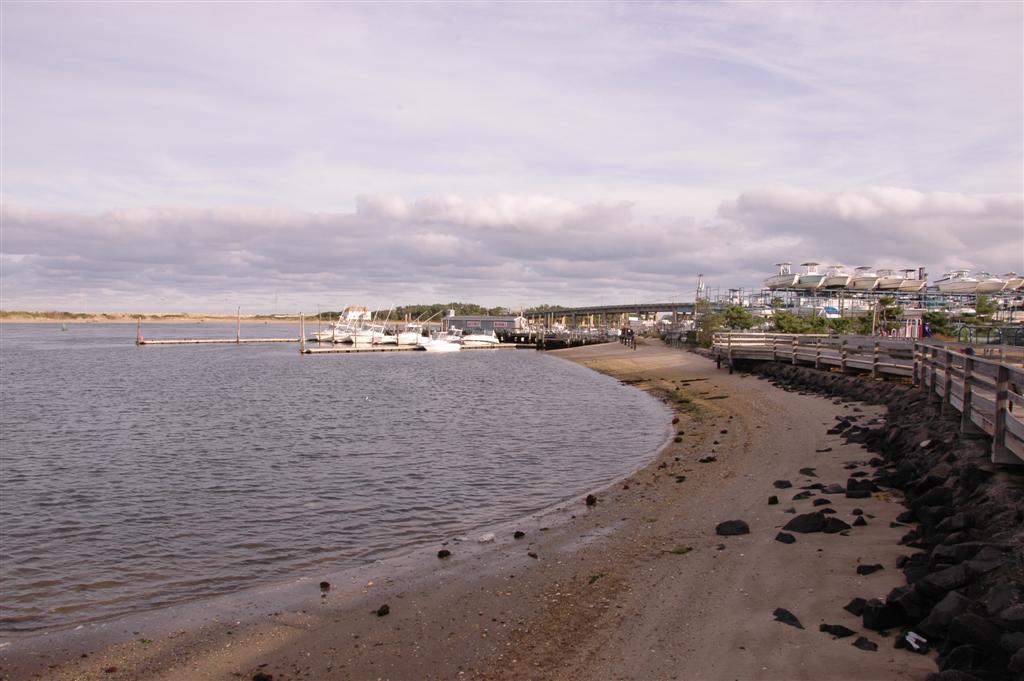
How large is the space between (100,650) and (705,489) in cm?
1164

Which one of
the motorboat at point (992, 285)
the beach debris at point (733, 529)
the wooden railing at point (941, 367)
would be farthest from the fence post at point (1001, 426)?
the motorboat at point (992, 285)

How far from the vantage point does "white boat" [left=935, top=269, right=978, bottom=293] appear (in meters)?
71.7

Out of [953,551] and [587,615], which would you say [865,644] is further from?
[587,615]

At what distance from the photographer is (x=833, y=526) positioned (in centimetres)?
1118

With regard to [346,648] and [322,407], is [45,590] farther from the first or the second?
[322,407]

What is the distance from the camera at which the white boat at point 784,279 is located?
236ft

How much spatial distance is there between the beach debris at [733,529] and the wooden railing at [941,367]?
3688 millimetres

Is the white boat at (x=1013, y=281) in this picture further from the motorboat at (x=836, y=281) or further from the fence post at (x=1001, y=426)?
the fence post at (x=1001, y=426)

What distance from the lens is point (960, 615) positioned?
20.7 ft

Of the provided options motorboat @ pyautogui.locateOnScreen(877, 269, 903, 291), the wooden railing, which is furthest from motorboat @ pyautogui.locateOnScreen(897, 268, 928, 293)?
the wooden railing

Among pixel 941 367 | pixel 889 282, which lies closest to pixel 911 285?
pixel 889 282

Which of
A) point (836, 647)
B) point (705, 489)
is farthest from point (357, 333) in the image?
point (836, 647)

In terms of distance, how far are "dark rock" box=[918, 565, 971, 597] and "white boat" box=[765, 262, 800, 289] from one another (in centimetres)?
6875

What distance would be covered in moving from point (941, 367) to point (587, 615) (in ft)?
A: 39.3
